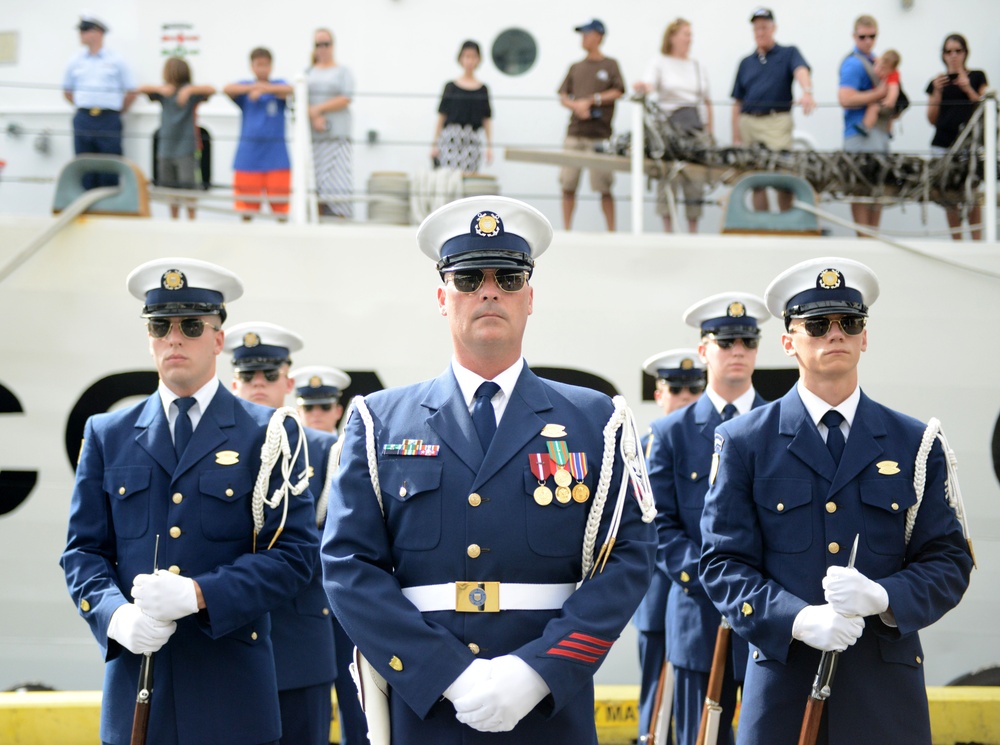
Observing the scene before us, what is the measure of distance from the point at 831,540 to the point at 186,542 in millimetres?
1777

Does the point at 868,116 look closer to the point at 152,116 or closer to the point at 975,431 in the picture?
the point at 975,431

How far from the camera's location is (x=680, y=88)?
7.62m

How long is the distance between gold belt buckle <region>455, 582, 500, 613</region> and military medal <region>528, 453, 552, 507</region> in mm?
212

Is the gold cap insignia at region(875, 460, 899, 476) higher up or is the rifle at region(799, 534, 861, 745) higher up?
the gold cap insignia at region(875, 460, 899, 476)

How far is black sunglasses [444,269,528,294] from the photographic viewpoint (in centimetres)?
269

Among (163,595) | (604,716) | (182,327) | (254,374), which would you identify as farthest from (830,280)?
(604,716)

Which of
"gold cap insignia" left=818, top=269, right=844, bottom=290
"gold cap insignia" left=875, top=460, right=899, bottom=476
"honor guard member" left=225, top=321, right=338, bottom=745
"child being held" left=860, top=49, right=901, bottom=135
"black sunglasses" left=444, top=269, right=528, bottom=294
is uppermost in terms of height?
"child being held" left=860, top=49, right=901, bottom=135

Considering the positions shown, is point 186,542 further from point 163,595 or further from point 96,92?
point 96,92

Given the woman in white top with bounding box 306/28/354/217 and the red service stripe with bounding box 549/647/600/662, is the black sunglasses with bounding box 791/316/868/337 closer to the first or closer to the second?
the red service stripe with bounding box 549/647/600/662

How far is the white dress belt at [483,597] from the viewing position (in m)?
2.56

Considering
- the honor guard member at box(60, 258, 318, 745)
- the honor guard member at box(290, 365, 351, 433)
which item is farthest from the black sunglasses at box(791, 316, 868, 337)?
the honor guard member at box(290, 365, 351, 433)

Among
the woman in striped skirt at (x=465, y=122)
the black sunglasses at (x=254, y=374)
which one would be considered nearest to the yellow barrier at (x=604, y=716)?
the black sunglasses at (x=254, y=374)

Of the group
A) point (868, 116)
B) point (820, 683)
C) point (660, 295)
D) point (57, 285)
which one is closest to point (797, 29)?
point (868, 116)

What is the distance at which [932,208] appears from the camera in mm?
8258
